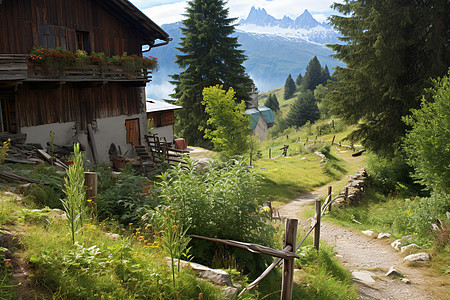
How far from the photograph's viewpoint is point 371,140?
67.4 ft

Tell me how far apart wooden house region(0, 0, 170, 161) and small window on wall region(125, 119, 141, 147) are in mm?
54

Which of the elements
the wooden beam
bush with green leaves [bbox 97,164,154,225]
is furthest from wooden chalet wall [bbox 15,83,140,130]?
the wooden beam

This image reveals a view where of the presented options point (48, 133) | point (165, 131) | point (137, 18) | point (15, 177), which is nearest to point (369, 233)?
point (15, 177)

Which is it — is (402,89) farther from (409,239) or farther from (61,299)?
(61,299)

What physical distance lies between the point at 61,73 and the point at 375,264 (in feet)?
43.3

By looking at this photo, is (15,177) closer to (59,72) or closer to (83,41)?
Result: (59,72)

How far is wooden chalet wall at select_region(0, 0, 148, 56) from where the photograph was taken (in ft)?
44.0

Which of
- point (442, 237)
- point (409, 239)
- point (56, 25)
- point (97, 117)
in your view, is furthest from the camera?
point (97, 117)

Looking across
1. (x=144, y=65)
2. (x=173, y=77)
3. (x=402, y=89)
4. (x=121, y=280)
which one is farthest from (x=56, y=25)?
(x=173, y=77)

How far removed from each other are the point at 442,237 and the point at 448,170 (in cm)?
287

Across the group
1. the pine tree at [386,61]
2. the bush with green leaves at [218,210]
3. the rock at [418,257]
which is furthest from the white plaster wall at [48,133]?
the pine tree at [386,61]

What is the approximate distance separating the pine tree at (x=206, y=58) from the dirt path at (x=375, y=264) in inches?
780

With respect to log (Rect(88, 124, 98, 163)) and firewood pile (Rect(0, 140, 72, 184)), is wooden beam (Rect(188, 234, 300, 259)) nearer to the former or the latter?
firewood pile (Rect(0, 140, 72, 184))

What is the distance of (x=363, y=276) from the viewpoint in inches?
363
